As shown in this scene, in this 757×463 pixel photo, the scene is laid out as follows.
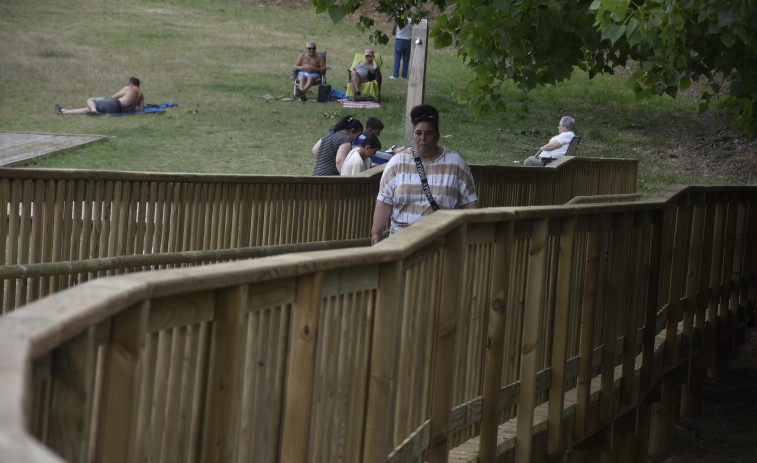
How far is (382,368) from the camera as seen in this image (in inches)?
Answer: 145

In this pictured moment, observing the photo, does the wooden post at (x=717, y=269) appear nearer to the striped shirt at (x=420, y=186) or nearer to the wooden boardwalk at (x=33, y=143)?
the striped shirt at (x=420, y=186)

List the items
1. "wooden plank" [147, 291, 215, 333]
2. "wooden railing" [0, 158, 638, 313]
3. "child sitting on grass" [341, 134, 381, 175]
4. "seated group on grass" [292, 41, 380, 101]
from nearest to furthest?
"wooden plank" [147, 291, 215, 333] → "wooden railing" [0, 158, 638, 313] → "child sitting on grass" [341, 134, 381, 175] → "seated group on grass" [292, 41, 380, 101]

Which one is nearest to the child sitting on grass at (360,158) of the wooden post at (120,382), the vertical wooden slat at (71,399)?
the wooden post at (120,382)

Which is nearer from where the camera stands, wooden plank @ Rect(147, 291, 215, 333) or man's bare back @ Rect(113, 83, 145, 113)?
wooden plank @ Rect(147, 291, 215, 333)

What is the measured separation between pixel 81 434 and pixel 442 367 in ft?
7.88

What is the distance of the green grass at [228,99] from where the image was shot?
2028 cm

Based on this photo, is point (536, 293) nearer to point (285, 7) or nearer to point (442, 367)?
point (442, 367)

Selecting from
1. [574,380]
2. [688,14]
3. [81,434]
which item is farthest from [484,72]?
[81,434]

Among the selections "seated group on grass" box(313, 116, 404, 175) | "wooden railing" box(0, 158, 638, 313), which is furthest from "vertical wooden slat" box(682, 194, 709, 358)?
"seated group on grass" box(313, 116, 404, 175)

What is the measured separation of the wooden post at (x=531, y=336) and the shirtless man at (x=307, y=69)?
2149 centimetres

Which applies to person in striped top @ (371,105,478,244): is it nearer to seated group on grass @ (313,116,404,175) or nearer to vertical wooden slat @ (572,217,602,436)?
vertical wooden slat @ (572,217,602,436)

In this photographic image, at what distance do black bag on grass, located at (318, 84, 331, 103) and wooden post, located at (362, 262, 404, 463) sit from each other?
899 inches

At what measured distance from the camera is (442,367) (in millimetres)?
4293

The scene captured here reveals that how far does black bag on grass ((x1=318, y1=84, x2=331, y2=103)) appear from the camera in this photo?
86.1 ft
